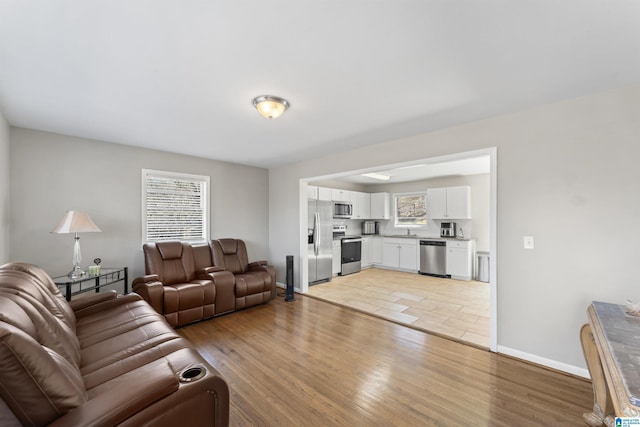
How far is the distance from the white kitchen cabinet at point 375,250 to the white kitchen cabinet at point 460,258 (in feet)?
5.85

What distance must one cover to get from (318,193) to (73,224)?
4.05 m

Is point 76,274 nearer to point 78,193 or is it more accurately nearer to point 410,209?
point 78,193

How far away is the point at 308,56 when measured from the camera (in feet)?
5.81

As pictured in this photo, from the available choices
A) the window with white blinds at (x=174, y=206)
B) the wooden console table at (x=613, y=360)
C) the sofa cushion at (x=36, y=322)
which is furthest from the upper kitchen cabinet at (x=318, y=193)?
the wooden console table at (x=613, y=360)

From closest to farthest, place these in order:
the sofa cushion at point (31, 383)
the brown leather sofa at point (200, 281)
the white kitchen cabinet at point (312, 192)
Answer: the sofa cushion at point (31, 383) → the brown leather sofa at point (200, 281) → the white kitchen cabinet at point (312, 192)

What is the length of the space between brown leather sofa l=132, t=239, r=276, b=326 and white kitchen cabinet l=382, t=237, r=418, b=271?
3735 mm

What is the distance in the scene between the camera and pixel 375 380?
89.5 inches

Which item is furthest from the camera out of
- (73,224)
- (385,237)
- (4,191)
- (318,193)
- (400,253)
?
(385,237)

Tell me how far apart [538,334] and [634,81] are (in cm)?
224

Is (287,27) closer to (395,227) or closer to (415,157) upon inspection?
(415,157)

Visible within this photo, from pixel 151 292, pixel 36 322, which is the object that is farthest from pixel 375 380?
pixel 151 292

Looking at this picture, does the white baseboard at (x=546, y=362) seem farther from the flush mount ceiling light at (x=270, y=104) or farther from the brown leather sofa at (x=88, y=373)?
the flush mount ceiling light at (x=270, y=104)

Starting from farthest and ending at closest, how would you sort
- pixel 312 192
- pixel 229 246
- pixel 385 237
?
pixel 385 237 < pixel 312 192 < pixel 229 246

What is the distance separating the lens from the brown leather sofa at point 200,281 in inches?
131
